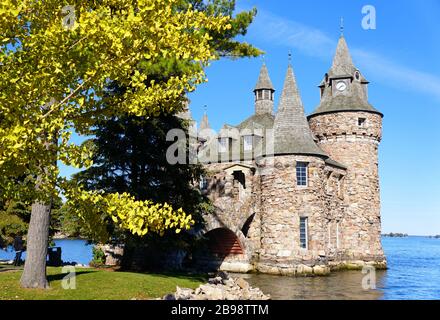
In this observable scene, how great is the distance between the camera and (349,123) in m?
34.1

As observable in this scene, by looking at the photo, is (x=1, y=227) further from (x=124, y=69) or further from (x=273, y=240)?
(x=124, y=69)

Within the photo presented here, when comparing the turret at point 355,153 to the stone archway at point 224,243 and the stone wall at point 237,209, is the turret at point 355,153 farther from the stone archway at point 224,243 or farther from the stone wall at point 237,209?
the stone archway at point 224,243

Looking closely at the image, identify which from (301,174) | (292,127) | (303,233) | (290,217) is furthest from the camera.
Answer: (292,127)

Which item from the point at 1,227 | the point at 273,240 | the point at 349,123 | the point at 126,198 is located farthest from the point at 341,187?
the point at 126,198

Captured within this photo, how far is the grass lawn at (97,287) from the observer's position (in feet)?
36.7

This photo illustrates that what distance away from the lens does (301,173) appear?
2928 cm

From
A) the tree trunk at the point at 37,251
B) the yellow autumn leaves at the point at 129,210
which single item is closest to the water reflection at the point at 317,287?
the tree trunk at the point at 37,251

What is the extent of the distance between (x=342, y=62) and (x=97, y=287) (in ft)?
98.1

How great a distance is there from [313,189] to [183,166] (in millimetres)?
12462

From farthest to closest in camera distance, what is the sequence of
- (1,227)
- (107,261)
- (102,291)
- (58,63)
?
1. (1,227)
2. (107,261)
3. (102,291)
4. (58,63)

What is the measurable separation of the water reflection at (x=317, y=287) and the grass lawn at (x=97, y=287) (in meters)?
6.73

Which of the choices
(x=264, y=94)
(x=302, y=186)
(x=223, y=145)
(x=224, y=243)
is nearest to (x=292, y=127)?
(x=302, y=186)

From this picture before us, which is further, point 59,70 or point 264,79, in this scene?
point 264,79

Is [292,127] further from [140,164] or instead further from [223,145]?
[140,164]
